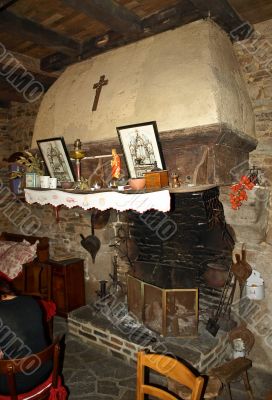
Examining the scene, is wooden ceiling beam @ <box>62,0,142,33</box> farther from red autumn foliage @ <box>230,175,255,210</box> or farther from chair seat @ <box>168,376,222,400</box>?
chair seat @ <box>168,376,222,400</box>

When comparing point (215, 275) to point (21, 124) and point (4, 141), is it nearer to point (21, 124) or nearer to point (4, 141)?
point (21, 124)

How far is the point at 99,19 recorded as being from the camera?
349cm

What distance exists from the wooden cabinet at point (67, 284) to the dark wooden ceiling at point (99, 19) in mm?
3484

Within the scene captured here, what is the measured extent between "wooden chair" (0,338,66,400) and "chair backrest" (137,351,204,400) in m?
0.71

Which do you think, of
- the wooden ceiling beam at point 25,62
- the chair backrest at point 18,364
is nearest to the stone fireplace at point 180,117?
the wooden ceiling beam at point 25,62

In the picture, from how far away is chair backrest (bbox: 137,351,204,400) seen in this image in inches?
83.6

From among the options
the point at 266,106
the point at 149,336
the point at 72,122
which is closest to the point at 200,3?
the point at 266,106

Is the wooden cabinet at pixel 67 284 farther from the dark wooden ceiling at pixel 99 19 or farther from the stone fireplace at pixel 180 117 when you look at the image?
the dark wooden ceiling at pixel 99 19

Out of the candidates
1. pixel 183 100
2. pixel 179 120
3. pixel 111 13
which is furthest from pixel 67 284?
pixel 111 13

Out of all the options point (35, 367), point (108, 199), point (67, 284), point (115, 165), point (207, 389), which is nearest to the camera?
point (35, 367)

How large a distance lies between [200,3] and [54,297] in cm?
505

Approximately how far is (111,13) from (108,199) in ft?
6.79

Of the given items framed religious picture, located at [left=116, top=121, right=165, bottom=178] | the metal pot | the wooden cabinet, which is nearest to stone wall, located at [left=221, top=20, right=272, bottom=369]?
the metal pot

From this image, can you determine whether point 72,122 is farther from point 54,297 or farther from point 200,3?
point 54,297
